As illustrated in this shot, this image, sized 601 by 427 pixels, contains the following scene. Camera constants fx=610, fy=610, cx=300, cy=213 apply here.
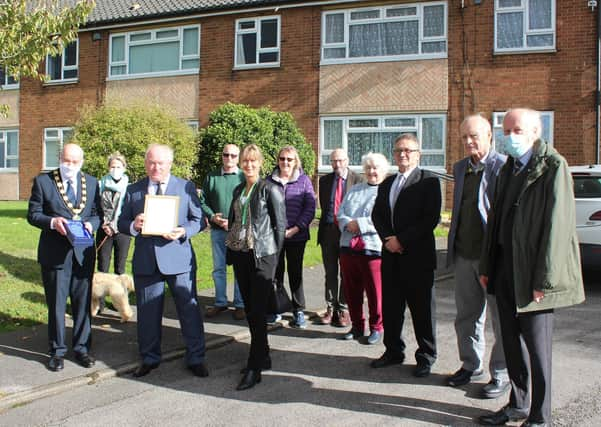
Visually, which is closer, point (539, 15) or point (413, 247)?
point (413, 247)

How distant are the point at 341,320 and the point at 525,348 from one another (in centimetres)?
297

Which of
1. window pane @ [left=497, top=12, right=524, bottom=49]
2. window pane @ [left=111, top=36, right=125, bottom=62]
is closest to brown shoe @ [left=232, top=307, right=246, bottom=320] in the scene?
window pane @ [left=497, top=12, right=524, bottom=49]

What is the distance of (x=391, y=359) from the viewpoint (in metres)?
5.26

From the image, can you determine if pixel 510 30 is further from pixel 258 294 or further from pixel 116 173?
pixel 258 294

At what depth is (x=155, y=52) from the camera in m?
20.3

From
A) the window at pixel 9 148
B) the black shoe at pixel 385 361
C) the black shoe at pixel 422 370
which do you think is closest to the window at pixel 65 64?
the window at pixel 9 148

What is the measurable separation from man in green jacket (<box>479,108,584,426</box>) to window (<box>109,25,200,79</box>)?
55.0ft

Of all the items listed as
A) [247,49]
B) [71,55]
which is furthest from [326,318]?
[71,55]

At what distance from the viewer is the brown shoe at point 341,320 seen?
6.70 m

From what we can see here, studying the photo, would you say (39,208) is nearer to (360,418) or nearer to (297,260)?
(297,260)

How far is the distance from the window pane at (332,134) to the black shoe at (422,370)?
1319cm

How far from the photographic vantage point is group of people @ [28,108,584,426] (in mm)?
3732

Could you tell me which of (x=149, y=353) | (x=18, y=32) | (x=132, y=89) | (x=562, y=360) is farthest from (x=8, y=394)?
(x=132, y=89)

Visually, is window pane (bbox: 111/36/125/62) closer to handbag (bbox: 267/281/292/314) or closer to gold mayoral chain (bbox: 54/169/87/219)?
gold mayoral chain (bbox: 54/169/87/219)
